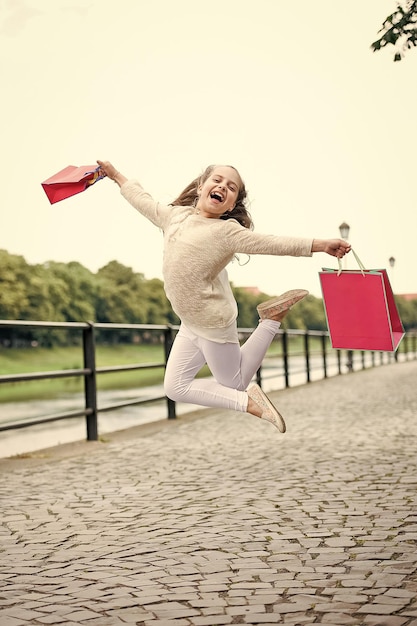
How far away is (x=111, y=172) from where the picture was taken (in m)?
4.32

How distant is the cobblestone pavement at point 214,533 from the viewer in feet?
11.7

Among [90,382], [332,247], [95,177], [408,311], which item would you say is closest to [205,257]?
[332,247]

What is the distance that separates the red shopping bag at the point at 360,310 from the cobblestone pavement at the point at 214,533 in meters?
0.96

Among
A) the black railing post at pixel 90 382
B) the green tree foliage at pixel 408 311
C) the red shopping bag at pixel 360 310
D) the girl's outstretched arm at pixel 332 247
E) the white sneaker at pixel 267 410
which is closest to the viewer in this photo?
the girl's outstretched arm at pixel 332 247

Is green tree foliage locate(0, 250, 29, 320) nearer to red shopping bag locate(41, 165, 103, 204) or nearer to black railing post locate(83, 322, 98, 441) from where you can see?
black railing post locate(83, 322, 98, 441)

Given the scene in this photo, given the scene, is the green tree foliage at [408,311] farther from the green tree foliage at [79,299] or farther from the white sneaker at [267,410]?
the white sneaker at [267,410]

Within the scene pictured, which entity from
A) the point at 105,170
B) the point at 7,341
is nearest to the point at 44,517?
the point at 105,170

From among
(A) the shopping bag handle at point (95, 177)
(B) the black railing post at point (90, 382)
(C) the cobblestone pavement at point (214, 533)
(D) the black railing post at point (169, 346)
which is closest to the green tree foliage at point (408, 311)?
(D) the black railing post at point (169, 346)

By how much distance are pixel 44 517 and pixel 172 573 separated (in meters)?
1.76

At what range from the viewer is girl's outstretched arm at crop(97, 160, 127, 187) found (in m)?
4.27

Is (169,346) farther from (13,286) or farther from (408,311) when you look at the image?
(408,311)

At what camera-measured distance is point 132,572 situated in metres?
4.14

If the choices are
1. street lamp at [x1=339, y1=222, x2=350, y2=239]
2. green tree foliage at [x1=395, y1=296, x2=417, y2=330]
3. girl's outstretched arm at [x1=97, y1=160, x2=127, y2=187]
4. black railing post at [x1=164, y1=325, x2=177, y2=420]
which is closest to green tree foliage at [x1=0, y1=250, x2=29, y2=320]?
green tree foliage at [x1=395, y1=296, x2=417, y2=330]

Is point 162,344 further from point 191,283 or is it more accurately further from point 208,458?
point 191,283
